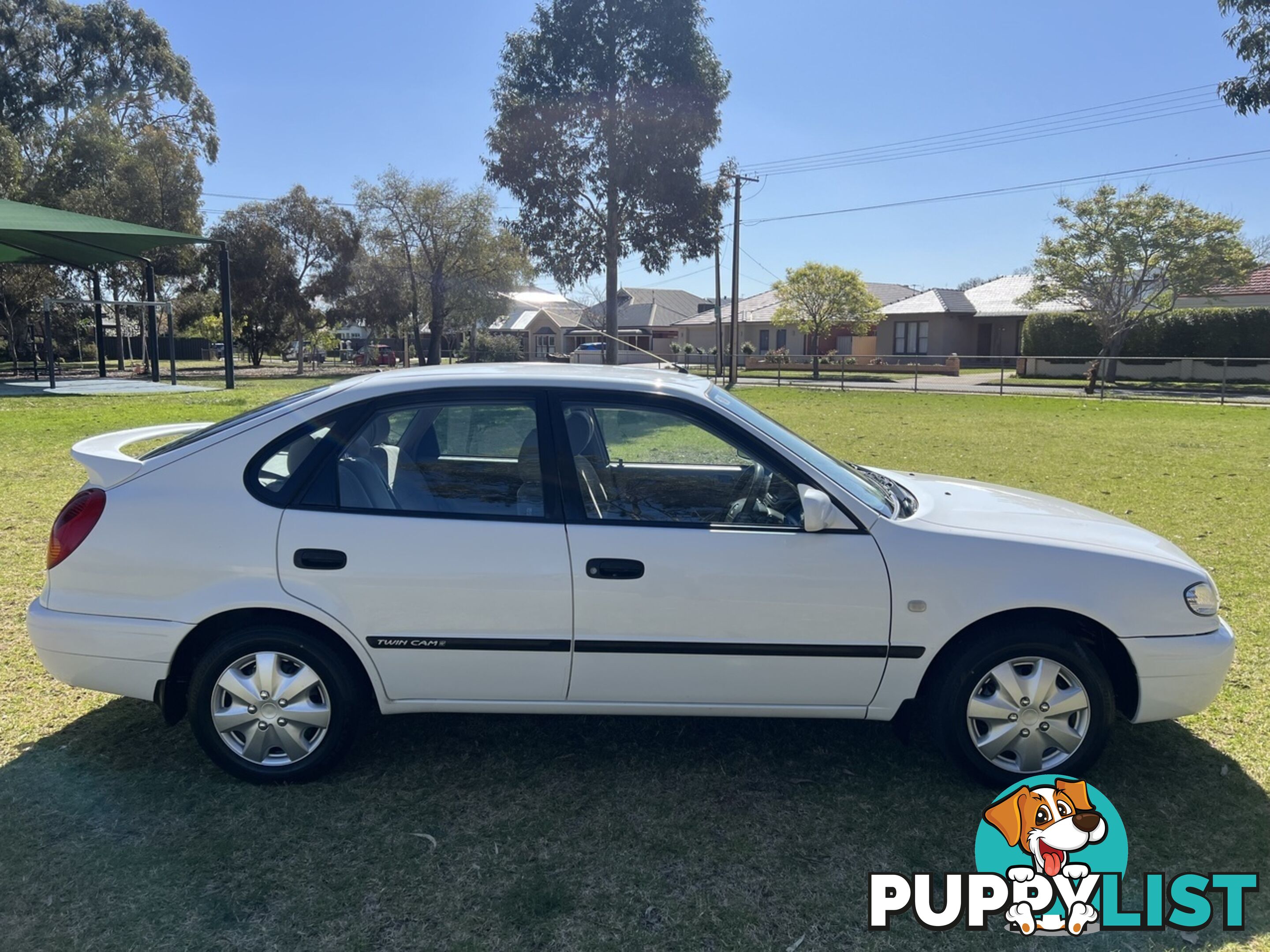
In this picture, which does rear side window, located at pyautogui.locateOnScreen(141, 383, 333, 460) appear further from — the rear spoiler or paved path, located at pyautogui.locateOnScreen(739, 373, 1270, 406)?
paved path, located at pyautogui.locateOnScreen(739, 373, 1270, 406)

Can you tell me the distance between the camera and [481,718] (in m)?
4.11

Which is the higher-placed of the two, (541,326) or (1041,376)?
(541,326)

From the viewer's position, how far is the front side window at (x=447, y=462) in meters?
3.39

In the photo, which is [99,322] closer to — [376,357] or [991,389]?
[376,357]

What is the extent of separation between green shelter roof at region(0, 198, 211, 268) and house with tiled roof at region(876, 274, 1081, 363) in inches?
1443

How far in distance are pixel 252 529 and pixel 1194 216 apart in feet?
126

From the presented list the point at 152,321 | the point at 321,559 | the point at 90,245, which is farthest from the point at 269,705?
the point at 152,321

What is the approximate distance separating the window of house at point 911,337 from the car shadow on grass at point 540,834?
158 ft

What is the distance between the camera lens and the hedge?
34312 millimetres

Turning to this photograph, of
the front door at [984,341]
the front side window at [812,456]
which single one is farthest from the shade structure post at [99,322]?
the front door at [984,341]

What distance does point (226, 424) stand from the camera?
3.62 metres

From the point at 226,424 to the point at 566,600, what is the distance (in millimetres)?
1607

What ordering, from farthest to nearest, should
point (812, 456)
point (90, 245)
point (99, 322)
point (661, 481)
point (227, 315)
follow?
1. point (99, 322)
2. point (227, 315)
3. point (90, 245)
4. point (661, 481)
5. point (812, 456)

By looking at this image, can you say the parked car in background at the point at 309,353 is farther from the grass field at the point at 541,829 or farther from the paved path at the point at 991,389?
the grass field at the point at 541,829
